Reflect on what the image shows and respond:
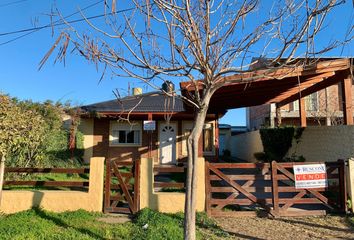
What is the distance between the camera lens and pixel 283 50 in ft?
16.0

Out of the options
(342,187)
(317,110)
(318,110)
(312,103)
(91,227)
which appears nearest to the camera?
(91,227)

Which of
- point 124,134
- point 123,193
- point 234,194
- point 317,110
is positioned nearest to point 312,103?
point 317,110

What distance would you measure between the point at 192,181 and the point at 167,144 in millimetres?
13879

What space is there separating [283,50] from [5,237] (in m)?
5.52

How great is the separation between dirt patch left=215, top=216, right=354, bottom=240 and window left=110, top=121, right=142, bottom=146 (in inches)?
463

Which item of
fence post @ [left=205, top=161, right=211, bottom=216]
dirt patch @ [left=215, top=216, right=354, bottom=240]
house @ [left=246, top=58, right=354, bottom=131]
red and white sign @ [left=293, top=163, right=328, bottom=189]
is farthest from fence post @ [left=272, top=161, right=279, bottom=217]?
house @ [left=246, top=58, right=354, bottom=131]

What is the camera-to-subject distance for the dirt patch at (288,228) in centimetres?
651

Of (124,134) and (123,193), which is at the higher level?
(124,134)

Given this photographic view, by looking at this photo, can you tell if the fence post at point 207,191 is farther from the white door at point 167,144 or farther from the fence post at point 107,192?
the white door at point 167,144

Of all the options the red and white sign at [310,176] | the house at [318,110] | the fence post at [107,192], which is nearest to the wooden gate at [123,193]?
the fence post at [107,192]

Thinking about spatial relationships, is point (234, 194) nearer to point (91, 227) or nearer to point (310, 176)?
point (310, 176)

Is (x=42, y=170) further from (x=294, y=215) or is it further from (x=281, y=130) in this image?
(x=281, y=130)

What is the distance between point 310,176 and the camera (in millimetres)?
8289

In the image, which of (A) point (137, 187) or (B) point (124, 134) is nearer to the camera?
(A) point (137, 187)
